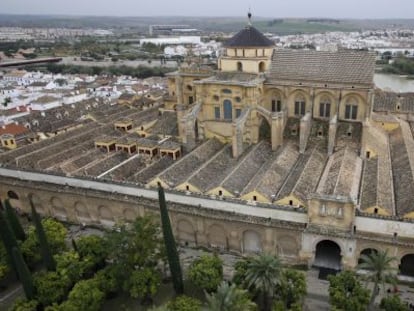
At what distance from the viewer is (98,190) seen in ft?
107

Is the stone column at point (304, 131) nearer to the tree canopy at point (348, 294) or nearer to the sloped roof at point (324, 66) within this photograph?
the sloped roof at point (324, 66)

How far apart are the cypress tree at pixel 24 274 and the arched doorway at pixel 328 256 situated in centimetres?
1849

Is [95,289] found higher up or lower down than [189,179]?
lower down

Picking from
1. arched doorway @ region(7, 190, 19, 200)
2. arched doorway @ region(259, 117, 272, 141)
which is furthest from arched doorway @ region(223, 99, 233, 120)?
arched doorway @ region(7, 190, 19, 200)

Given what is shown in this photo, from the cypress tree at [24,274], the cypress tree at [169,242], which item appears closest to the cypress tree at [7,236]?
the cypress tree at [24,274]

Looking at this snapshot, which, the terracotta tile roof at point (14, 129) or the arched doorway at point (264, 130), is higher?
the arched doorway at point (264, 130)

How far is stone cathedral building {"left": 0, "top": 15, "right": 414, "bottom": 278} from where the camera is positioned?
2656 cm

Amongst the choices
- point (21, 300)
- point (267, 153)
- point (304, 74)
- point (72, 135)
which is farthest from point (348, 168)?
point (72, 135)

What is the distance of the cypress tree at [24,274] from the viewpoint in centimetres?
2189

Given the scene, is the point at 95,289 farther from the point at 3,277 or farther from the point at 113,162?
the point at 113,162

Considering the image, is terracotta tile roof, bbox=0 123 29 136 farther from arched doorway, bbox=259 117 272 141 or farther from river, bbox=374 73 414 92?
river, bbox=374 73 414 92

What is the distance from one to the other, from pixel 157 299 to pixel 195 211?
702 centimetres

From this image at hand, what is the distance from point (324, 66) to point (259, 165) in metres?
12.6

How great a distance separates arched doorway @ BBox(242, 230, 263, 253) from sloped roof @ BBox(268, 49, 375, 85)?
17.6 metres
